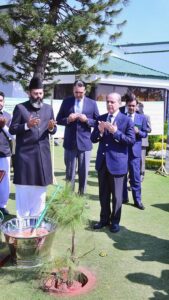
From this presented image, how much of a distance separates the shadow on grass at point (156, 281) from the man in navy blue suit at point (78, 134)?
2157 mm

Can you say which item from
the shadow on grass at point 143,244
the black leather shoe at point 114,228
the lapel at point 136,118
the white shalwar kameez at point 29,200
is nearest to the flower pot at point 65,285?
the shadow on grass at point 143,244

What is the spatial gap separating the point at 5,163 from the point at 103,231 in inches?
72.0

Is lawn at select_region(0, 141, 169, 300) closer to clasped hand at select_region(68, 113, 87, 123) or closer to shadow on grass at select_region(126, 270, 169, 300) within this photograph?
shadow on grass at select_region(126, 270, 169, 300)

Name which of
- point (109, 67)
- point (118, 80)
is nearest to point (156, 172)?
point (118, 80)

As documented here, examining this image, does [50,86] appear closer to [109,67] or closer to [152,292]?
[109,67]

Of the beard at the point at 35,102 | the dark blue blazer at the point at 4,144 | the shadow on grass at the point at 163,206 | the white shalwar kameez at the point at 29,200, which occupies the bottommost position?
the shadow on grass at the point at 163,206

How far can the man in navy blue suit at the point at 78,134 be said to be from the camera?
616 cm

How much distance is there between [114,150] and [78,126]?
1.08 meters

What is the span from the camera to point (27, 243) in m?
4.09

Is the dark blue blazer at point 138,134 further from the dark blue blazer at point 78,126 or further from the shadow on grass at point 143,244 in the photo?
the shadow on grass at point 143,244

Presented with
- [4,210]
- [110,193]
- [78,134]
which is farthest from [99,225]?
[4,210]

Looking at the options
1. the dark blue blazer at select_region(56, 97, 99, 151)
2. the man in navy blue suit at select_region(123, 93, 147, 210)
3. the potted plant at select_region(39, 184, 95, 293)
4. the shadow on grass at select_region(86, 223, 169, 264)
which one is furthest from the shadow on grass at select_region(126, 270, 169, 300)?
the man in navy blue suit at select_region(123, 93, 147, 210)

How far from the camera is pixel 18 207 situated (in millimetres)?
5035

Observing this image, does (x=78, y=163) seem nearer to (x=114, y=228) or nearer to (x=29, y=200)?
(x=114, y=228)
